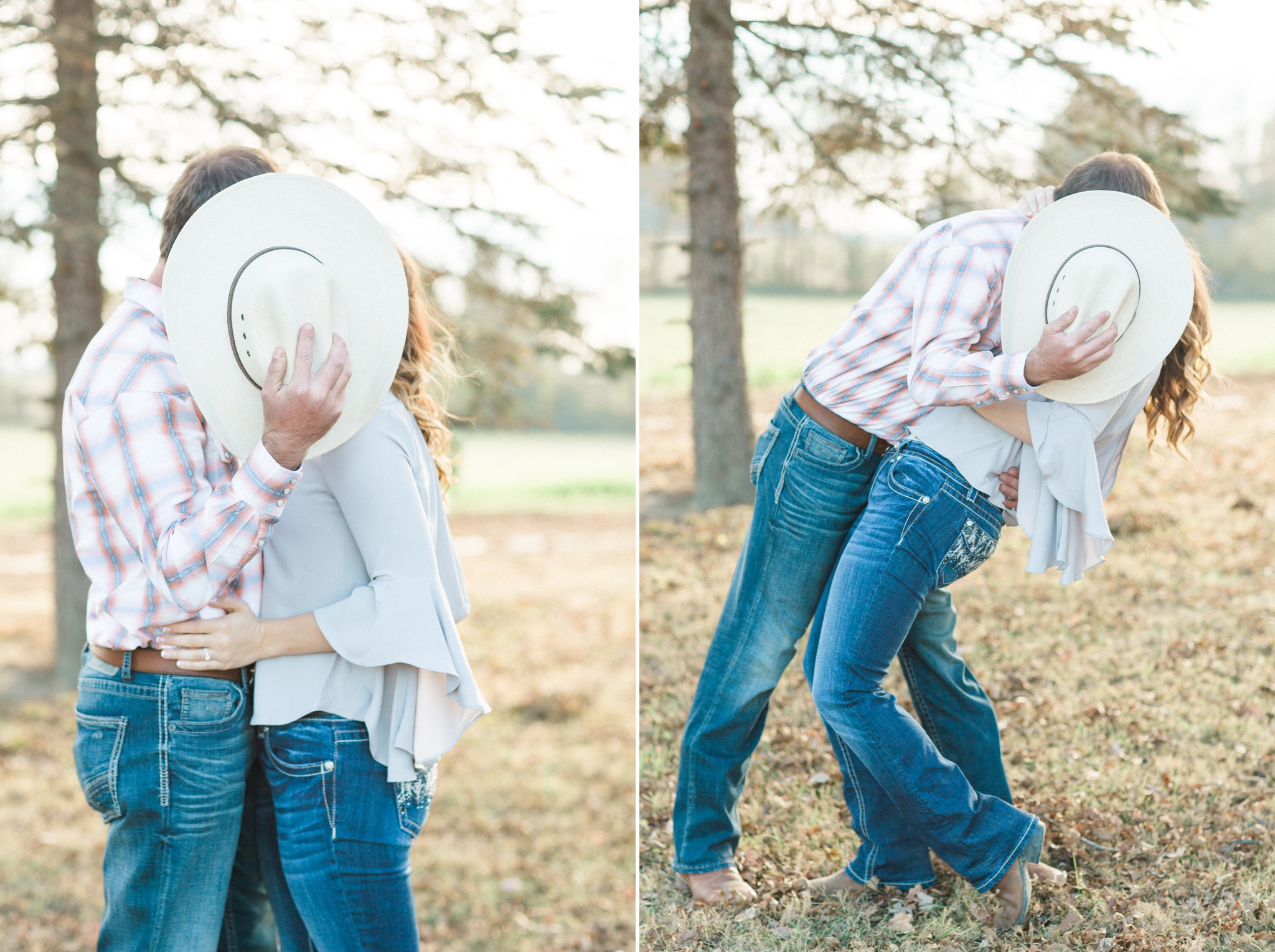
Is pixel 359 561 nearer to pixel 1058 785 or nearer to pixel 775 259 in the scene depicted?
pixel 1058 785

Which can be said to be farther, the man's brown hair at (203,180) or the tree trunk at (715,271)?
the tree trunk at (715,271)

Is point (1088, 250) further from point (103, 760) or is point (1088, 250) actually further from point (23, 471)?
point (23, 471)

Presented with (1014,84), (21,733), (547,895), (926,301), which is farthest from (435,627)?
(21,733)

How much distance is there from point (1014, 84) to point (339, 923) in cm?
603

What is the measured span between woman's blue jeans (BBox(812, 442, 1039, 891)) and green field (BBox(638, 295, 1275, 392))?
8048mm

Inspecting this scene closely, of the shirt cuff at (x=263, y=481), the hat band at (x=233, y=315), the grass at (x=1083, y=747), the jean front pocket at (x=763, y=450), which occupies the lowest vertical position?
the grass at (x=1083, y=747)

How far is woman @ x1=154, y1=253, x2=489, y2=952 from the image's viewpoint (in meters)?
2.03

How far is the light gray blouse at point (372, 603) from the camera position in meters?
2.03

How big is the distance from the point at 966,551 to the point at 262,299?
1.73 meters

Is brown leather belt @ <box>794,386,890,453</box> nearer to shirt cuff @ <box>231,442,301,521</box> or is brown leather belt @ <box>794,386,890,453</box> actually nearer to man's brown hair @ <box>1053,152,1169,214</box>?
man's brown hair @ <box>1053,152,1169,214</box>

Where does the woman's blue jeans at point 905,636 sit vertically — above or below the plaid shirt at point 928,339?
below

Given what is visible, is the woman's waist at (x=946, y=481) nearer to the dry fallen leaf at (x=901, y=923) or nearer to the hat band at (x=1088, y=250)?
the hat band at (x=1088, y=250)

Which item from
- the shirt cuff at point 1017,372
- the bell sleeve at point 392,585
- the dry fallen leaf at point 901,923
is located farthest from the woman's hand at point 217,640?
the dry fallen leaf at point 901,923

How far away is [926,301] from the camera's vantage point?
2.52 metres
